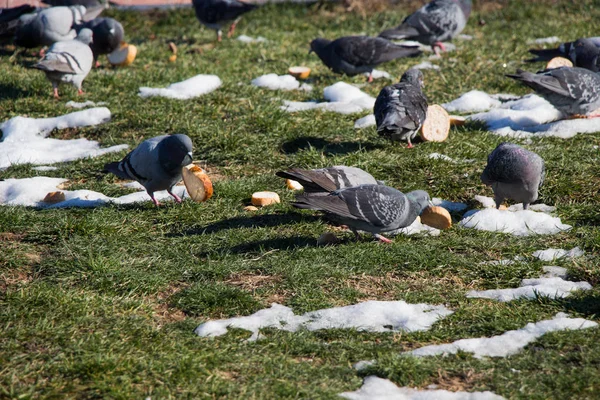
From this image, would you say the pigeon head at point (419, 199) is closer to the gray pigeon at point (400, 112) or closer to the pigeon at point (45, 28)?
the gray pigeon at point (400, 112)

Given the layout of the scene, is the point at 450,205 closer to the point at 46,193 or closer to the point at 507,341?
the point at 507,341

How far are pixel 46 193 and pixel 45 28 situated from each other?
5.22 meters

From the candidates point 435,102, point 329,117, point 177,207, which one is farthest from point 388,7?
point 177,207

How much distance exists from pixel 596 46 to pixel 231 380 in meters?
6.98

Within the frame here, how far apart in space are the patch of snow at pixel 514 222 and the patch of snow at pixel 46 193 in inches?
95.4

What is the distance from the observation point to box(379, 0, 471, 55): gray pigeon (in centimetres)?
1081

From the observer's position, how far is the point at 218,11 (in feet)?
38.5

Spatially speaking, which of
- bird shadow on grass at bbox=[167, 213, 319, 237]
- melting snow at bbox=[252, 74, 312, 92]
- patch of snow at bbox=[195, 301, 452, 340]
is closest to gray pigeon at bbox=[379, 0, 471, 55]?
melting snow at bbox=[252, 74, 312, 92]

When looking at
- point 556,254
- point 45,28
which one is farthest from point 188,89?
point 556,254

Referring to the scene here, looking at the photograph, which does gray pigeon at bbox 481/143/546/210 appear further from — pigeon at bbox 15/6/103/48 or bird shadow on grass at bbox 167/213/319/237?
pigeon at bbox 15/6/103/48

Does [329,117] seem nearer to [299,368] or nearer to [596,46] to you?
[596,46]

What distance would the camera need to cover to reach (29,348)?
3.75 metres

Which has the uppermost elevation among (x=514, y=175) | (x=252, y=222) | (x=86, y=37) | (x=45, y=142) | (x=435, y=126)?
(x=86, y=37)

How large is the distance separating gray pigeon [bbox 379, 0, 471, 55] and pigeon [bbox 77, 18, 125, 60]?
3.73 meters
